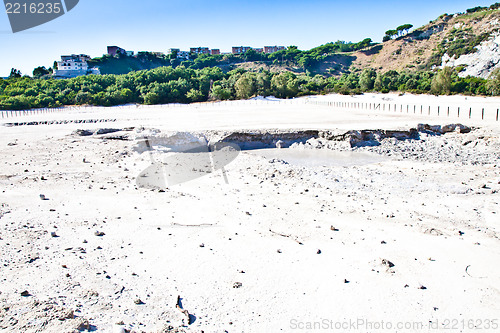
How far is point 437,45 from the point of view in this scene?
249 ft

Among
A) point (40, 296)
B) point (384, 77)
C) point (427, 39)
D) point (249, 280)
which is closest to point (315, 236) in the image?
point (249, 280)

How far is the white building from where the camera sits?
302 ft

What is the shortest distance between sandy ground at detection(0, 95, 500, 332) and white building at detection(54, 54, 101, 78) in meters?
92.6

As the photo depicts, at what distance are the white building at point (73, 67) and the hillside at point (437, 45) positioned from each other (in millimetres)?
71803

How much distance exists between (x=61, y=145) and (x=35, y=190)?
747cm

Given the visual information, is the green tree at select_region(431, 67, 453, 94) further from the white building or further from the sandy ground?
the white building

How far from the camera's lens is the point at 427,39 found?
85188mm

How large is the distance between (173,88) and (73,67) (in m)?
58.4

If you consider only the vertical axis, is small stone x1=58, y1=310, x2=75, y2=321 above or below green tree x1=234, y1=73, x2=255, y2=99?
below

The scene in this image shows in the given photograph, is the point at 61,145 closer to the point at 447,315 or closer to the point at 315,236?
the point at 315,236

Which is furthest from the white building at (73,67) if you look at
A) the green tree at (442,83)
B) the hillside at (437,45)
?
the green tree at (442,83)

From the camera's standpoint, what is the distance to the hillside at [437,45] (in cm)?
6247

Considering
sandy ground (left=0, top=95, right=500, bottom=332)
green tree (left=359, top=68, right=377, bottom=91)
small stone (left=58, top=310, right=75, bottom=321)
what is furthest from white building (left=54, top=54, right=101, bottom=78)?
small stone (left=58, top=310, right=75, bottom=321)

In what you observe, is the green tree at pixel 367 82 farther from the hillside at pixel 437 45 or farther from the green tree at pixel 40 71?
the green tree at pixel 40 71
